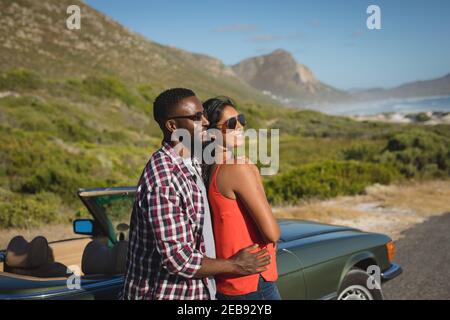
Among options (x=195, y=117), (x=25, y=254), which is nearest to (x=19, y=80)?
(x=25, y=254)

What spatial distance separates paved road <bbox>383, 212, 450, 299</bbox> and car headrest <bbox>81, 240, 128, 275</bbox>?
10.3 ft

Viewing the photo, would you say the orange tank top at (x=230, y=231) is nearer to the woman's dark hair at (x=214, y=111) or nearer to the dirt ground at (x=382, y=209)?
the woman's dark hair at (x=214, y=111)

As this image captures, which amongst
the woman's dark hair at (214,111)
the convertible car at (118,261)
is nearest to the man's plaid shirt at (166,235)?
the woman's dark hair at (214,111)

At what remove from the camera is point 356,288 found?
3564 mm

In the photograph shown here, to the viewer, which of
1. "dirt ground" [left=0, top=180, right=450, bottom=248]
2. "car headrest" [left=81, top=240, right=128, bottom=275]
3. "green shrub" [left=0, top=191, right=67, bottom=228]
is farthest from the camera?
"green shrub" [left=0, top=191, right=67, bottom=228]

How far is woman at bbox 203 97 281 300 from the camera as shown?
6.72 feet

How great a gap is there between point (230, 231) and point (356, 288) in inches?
75.7

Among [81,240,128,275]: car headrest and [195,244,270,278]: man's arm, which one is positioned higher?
[195,244,270,278]: man's arm

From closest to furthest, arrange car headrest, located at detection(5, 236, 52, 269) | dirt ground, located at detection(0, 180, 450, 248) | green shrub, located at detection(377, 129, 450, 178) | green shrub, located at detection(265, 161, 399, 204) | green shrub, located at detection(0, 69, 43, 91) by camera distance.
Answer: car headrest, located at detection(5, 236, 52, 269) < dirt ground, located at detection(0, 180, 450, 248) < green shrub, located at detection(265, 161, 399, 204) < green shrub, located at detection(377, 129, 450, 178) < green shrub, located at detection(0, 69, 43, 91)

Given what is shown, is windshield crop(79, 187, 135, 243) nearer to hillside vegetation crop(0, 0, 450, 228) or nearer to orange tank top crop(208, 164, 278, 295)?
orange tank top crop(208, 164, 278, 295)

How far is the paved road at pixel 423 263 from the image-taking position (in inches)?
187

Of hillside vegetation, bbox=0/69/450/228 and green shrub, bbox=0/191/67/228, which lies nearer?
green shrub, bbox=0/191/67/228

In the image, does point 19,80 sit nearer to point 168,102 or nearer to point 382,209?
point 382,209

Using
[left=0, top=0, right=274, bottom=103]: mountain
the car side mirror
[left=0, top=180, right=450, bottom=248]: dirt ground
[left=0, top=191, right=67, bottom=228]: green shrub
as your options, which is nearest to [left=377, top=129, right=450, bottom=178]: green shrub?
[left=0, top=180, right=450, bottom=248]: dirt ground
